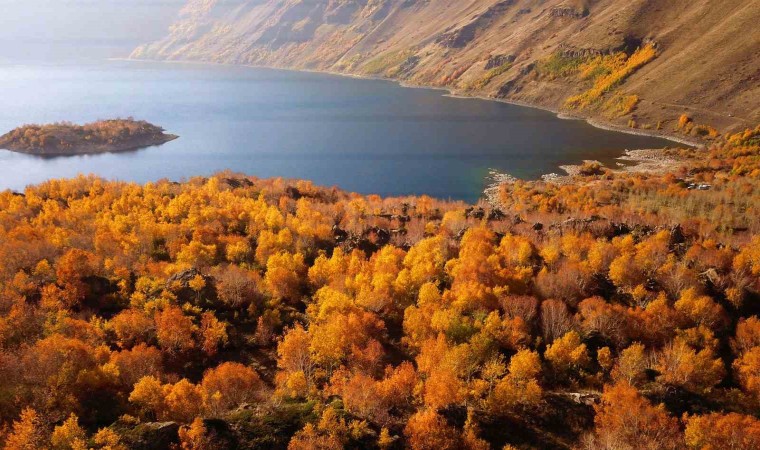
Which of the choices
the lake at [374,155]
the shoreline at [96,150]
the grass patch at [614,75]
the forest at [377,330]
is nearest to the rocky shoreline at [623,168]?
the lake at [374,155]

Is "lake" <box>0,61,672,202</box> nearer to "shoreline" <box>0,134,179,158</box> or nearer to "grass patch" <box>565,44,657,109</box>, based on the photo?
"shoreline" <box>0,134,179,158</box>

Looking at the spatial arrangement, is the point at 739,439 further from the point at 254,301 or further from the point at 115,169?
the point at 115,169

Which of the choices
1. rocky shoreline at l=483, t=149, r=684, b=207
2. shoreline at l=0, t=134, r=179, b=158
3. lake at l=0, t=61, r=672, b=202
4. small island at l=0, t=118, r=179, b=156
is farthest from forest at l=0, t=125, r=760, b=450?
small island at l=0, t=118, r=179, b=156

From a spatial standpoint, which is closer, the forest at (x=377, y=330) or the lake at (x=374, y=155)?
the forest at (x=377, y=330)

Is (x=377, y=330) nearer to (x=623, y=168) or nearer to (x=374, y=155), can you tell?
(x=623, y=168)

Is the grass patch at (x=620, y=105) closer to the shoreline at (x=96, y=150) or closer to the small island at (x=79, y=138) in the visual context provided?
the shoreline at (x=96, y=150)
